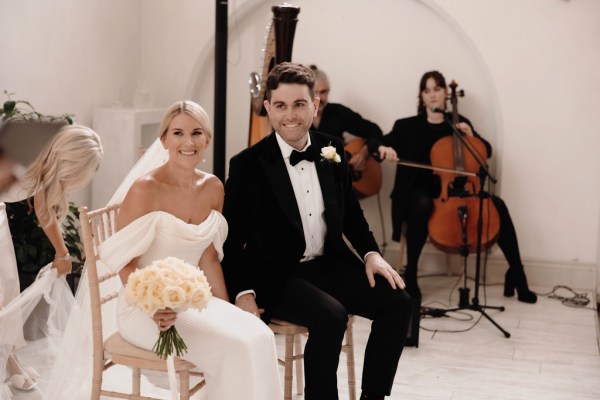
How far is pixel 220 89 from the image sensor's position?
162 inches

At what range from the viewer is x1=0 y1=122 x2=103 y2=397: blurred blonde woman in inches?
115

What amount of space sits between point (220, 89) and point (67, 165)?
131cm

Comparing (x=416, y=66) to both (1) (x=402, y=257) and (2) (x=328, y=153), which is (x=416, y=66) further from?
(2) (x=328, y=153)

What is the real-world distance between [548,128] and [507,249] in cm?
97

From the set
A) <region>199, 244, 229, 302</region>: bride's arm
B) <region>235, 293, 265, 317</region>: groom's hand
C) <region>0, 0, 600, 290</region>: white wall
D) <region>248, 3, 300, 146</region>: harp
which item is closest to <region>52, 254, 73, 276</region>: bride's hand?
<region>199, 244, 229, 302</region>: bride's arm

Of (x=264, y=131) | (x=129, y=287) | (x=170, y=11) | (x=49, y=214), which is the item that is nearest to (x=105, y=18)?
(x=170, y=11)

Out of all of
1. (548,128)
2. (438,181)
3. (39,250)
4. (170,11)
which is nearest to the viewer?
(39,250)

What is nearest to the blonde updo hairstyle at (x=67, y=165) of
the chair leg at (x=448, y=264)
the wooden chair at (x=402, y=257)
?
the wooden chair at (x=402, y=257)

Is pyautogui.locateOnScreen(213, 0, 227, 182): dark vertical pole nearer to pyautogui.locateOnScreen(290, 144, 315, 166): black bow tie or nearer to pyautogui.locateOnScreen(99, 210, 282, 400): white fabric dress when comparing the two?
pyautogui.locateOnScreen(290, 144, 315, 166): black bow tie

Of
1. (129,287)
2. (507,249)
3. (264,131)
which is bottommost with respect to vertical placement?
(507,249)

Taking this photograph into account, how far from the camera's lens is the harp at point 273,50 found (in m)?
3.79

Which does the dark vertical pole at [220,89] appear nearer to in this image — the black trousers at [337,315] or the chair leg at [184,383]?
the black trousers at [337,315]

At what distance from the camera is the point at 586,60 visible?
18.7 feet

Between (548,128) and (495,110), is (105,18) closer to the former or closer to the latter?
(495,110)
